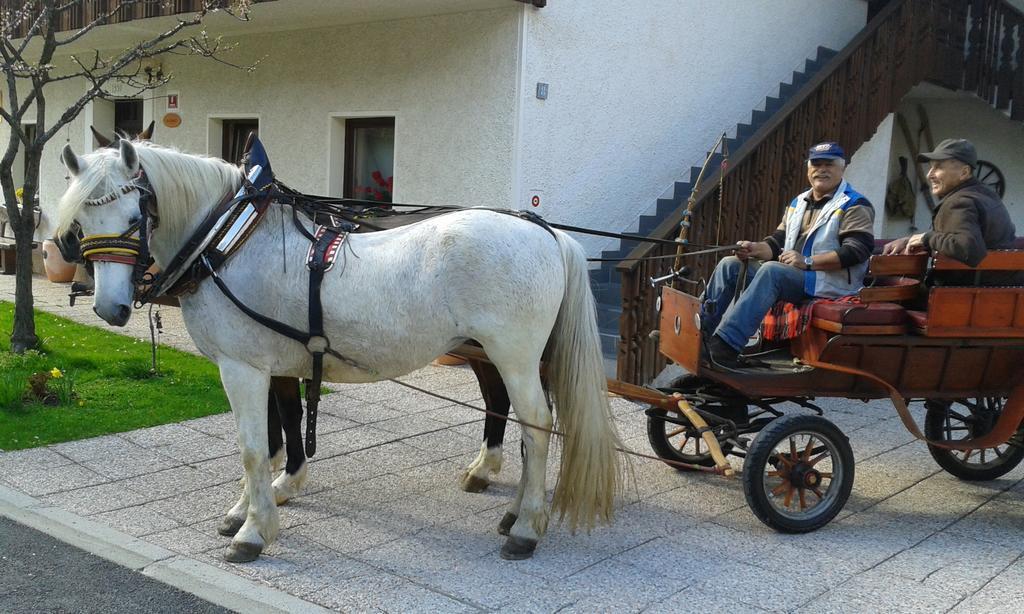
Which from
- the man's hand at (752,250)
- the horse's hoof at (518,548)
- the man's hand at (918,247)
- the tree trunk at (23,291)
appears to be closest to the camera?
the horse's hoof at (518,548)

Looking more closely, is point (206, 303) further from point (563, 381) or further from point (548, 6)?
point (548, 6)

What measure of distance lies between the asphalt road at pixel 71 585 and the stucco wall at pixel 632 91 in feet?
17.8

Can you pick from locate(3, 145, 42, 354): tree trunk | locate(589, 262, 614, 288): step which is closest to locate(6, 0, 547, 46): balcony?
locate(3, 145, 42, 354): tree trunk

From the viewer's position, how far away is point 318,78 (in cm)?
1037

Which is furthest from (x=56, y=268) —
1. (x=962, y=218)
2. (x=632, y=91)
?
Answer: (x=962, y=218)

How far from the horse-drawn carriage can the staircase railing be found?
240cm

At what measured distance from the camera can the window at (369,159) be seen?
10242 millimetres

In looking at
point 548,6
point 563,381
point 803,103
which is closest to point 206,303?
point 563,381

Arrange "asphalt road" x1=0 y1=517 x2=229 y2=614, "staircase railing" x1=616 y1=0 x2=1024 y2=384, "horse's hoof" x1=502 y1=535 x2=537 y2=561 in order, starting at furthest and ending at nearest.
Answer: "staircase railing" x1=616 y1=0 x2=1024 y2=384
"horse's hoof" x1=502 y1=535 x2=537 y2=561
"asphalt road" x1=0 y1=517 x2=229 y2=614

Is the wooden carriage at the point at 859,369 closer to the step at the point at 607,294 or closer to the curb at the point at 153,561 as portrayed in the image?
the curb at the point at 153,561

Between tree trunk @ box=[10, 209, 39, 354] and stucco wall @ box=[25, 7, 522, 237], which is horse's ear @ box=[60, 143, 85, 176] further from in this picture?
stucco wall @ box=[25, 7, 522, 237]

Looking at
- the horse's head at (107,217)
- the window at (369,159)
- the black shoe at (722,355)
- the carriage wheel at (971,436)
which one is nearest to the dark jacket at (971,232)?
the carriage wheel at (971,436)

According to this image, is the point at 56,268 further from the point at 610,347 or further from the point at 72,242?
the point at 72,242

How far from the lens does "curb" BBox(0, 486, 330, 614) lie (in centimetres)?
376
